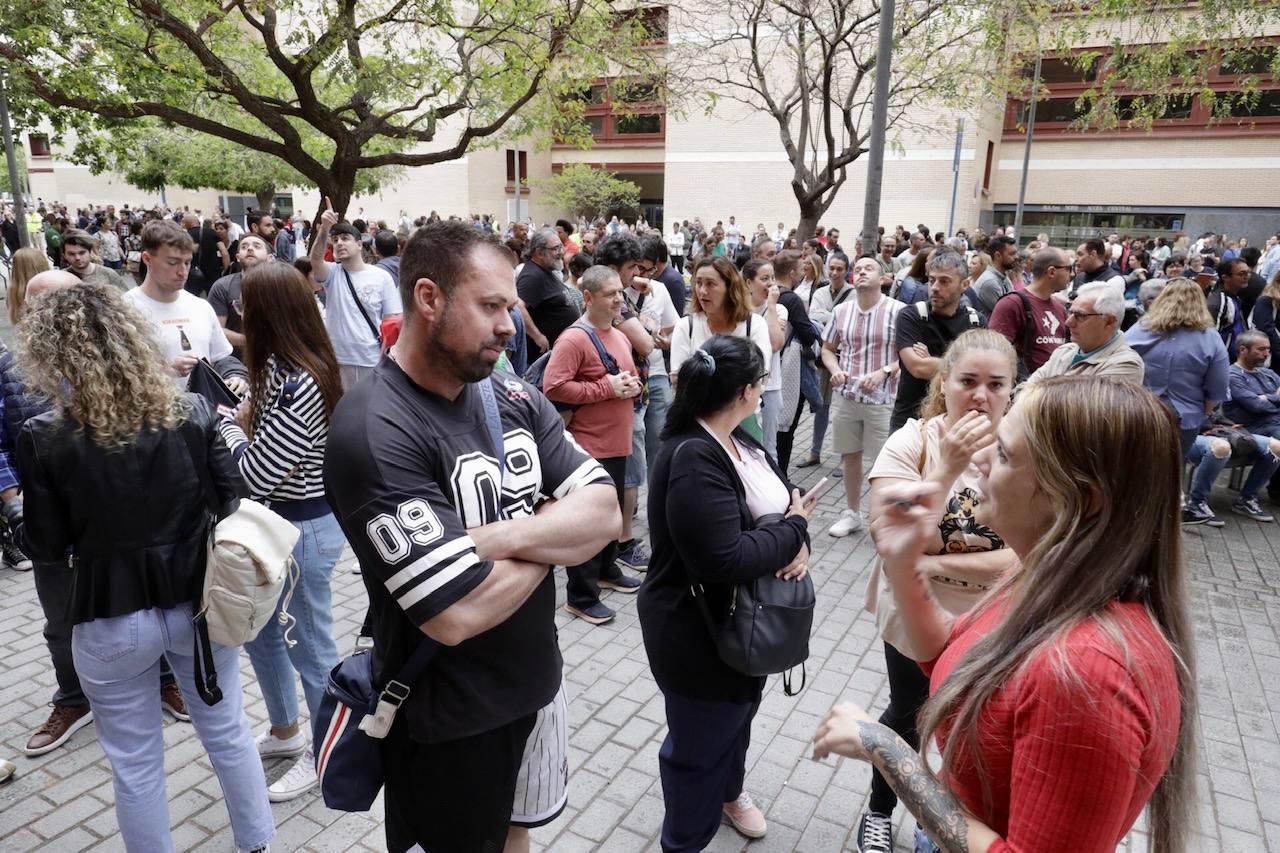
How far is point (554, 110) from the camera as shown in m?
13.0

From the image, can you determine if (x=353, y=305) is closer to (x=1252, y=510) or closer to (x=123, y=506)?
(x=123, y=506)

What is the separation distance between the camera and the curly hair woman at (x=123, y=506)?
249 cm

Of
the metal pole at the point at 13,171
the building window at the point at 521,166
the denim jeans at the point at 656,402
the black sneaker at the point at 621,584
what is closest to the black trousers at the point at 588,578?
the black sneaker at the point at 621,584

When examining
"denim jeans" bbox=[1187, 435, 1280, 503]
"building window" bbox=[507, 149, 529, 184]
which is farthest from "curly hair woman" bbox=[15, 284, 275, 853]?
"building window" bbox=[507, 149, 529, 184]

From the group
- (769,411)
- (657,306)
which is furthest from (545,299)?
(769,411)

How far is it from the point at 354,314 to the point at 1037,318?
17.9ft

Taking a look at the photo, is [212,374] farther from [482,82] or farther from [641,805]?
[482,82]

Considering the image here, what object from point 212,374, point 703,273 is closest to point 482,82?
point 703,273

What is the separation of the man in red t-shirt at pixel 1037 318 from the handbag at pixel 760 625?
13.9ft

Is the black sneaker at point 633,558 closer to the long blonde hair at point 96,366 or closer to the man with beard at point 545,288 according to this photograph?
the man with beard at point 545,288

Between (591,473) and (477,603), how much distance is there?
597 mm

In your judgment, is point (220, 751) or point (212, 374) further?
point (212, 374)

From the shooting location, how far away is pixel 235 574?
8.52 feet

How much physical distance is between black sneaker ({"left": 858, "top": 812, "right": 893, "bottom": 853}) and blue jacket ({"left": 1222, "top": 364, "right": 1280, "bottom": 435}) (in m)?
6.39
